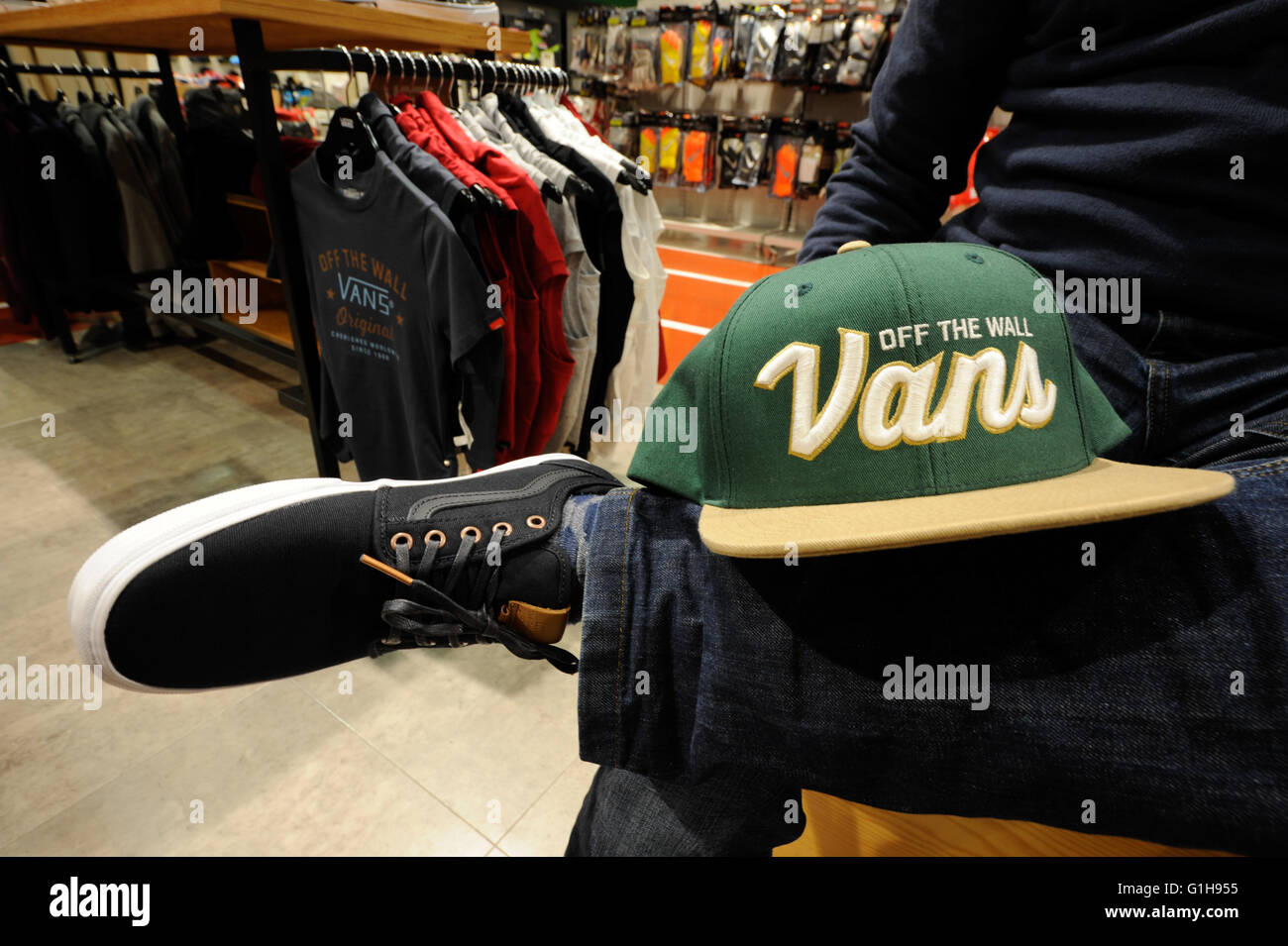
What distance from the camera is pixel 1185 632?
437mm

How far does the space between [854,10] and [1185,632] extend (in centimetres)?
344

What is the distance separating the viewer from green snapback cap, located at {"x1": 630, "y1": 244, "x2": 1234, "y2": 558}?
465 millimetres

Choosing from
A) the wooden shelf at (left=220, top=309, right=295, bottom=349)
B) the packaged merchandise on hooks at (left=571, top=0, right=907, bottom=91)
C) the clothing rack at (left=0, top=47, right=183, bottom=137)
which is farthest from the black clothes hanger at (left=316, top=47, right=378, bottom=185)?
the packaged merchandise on hooks at (left=571, top=0, right=907, bottom=91)

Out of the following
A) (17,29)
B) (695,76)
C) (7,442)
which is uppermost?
(695,76)

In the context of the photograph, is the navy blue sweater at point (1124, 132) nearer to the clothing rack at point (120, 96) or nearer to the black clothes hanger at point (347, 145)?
the black clothes hanger at point (347, 145)

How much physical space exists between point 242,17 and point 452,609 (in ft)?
3.29

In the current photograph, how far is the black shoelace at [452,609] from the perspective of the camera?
607 mm

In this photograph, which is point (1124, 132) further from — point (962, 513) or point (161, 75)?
point (161, 75)

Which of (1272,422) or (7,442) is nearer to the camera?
(1272,422)

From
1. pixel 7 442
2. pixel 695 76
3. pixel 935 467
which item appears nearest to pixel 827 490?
pixel 935 467

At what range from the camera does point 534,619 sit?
2.03 feet

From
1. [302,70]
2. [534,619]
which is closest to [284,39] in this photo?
[302,70]
